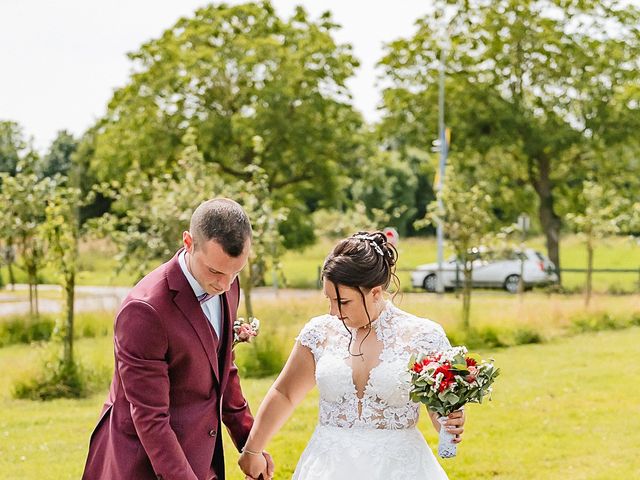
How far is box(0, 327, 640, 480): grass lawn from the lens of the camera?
8.82 meters

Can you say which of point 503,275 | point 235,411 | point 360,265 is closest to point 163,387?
point 235,411

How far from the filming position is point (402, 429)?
4.46 meters

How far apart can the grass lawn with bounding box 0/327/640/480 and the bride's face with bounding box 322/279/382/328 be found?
4392mm

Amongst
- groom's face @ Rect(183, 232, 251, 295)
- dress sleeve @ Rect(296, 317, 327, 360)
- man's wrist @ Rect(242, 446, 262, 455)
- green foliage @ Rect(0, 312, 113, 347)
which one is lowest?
green foliage @ Rect(0, 312, 113, 347)

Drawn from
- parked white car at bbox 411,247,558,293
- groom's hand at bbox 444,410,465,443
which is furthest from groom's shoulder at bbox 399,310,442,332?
parked white car at bbox 411,247,558,293

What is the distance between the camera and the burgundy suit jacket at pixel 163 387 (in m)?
3.75

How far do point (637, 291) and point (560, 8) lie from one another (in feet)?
33.3

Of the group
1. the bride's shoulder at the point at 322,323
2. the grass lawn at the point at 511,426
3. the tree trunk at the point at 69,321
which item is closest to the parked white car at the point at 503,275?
the grass lawn at the point at 511,426

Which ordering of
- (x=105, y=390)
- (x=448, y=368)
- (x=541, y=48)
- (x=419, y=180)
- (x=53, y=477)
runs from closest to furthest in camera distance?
(x=448, y=368) → (x=53, y=477) → (x=105, y=390) → (x=541, y=48) → (x=419, y=180)

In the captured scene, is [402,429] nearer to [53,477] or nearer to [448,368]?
[448,368]

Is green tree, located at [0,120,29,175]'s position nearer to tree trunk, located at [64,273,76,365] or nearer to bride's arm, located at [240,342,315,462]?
tree trunk, located at [64,273,76,365]

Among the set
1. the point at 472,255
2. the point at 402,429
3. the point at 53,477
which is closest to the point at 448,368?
the point at 402,429

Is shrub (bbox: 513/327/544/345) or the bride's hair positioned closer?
the bride's hair

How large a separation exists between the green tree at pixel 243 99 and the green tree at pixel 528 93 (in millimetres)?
2345
